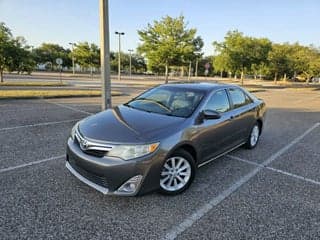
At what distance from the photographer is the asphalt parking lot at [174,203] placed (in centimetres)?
264

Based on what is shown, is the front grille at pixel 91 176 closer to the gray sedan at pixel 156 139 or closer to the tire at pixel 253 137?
the gray sedan at pixel 156 139

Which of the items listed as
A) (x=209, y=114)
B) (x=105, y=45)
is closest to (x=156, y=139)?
(x=209, y=114)

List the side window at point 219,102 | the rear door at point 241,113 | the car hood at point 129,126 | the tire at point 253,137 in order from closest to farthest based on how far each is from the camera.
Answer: the car hood at point 129,126, the side window at point 219,102, the rear door at point 241,113, the tire at point 253,137

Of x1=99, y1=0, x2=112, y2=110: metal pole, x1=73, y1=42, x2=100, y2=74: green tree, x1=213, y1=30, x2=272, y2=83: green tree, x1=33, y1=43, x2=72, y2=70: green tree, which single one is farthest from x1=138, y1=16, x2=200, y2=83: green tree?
x1=33, y1=43, x2=72, y2=70: green tree

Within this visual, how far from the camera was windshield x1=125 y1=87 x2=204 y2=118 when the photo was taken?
3.84m

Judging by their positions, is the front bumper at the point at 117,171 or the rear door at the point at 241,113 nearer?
the front bumper at the point at 117,171

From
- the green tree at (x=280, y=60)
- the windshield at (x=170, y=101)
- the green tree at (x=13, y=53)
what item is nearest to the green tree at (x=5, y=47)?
the green tree at (x=13, y=53)

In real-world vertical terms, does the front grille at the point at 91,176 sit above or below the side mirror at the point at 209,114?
below

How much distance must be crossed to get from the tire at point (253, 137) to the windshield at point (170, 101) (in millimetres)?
1959

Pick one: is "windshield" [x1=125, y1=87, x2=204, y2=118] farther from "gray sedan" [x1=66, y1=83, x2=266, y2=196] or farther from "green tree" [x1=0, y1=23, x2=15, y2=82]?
"green tree" [x1=0, y1=23, x2=15, y2=82]

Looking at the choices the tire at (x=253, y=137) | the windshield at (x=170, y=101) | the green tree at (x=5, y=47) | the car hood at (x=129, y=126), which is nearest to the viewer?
the car hood at (x=129, y=126)

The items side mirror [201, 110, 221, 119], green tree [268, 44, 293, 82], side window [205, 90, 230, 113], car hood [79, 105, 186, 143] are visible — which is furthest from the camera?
green tree [268, 44, 293, 82]

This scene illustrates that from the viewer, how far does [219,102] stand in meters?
4.34

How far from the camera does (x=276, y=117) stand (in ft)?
Result: 31.7
